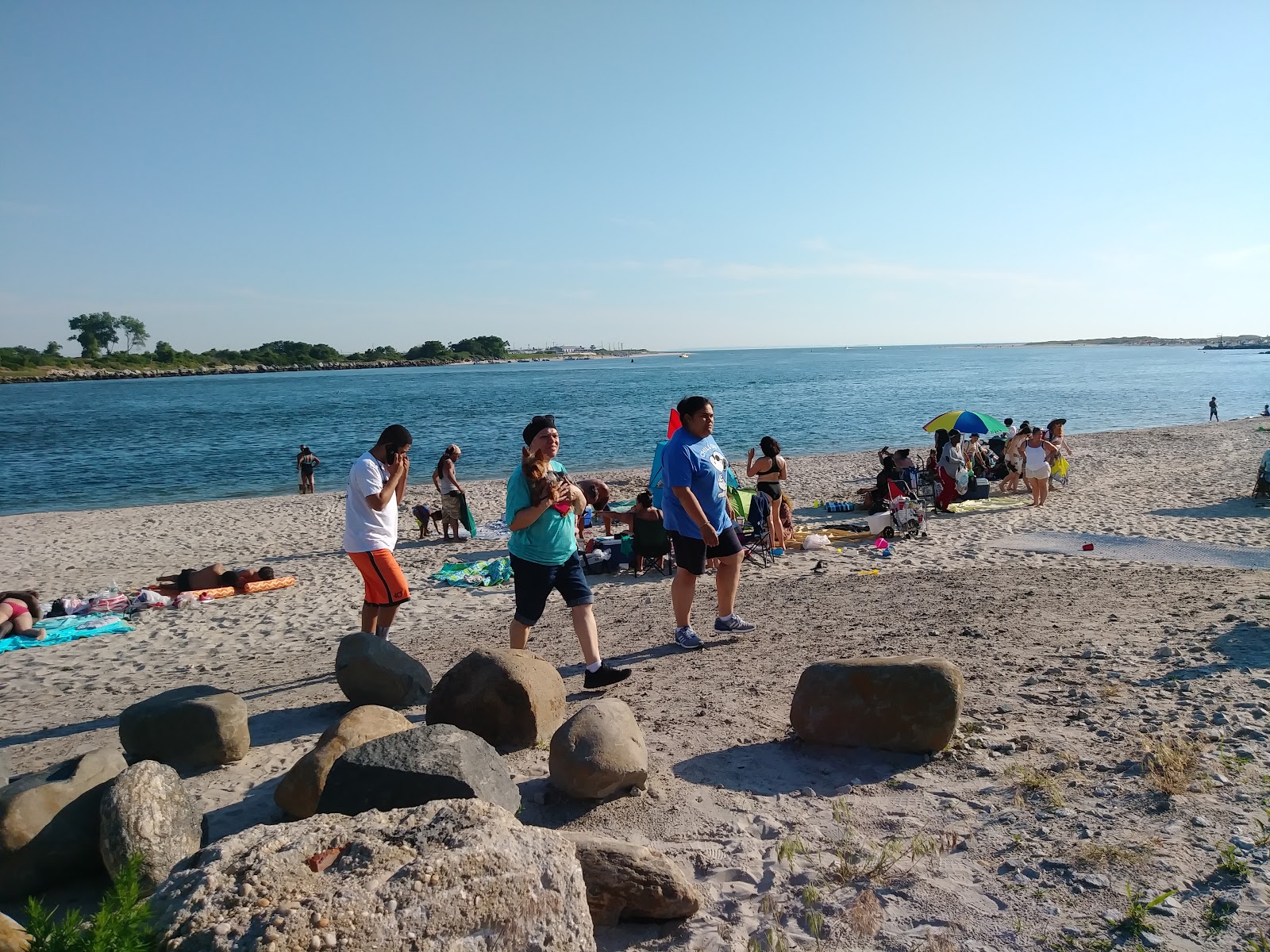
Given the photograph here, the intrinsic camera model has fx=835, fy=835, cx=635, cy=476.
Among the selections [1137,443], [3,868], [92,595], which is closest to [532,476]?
[3,868]

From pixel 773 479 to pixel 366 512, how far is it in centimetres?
651

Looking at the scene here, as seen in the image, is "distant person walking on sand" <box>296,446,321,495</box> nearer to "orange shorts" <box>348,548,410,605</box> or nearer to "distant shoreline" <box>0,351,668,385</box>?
"orange shorts" <box>348,548,410,605</box>

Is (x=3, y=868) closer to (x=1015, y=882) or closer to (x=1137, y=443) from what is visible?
(x=1015, y=882)

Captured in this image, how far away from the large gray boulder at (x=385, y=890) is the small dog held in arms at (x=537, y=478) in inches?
105

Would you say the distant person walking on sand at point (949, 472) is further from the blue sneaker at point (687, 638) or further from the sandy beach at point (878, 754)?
the blue sneaker at point (687, 638)

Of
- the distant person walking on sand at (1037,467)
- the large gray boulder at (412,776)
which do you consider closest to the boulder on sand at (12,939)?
the large gray boulder at (412,776)

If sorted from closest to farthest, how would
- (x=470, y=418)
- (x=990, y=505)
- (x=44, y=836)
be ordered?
(x=44, y=836) < (x=990, y=505) < (x=470, y=418)

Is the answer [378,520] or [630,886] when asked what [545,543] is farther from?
[630,886]

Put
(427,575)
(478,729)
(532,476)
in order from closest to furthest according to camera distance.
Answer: (478,729) < (532,476) < (427,575)

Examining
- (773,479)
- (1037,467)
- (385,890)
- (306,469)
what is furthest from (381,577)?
(306,469)

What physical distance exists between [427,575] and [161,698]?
233 inches

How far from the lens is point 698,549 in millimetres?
6148

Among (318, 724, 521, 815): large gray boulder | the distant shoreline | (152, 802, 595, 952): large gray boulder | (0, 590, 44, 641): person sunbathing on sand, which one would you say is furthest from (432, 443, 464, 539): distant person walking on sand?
the distant shoreline

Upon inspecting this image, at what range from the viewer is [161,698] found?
16.3 ft
